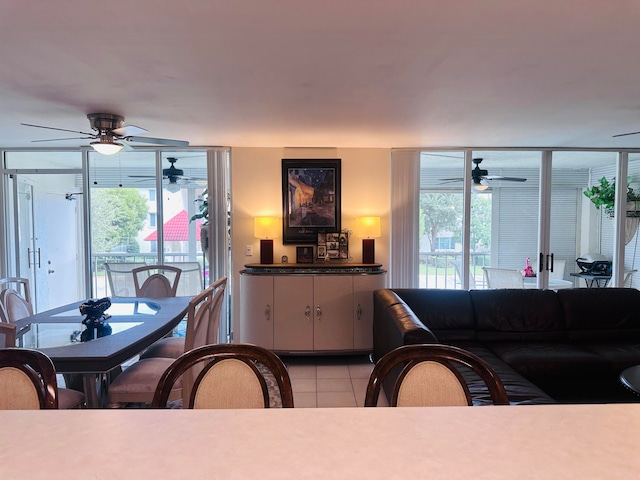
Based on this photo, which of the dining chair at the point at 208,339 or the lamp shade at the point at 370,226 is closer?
the dining chair at the point at 208,339

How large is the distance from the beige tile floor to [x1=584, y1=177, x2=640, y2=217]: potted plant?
3.66 meters

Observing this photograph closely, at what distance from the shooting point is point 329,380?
360cm

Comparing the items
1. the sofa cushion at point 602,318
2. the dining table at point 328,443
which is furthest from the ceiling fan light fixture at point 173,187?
the sofa cushion at point 602,318

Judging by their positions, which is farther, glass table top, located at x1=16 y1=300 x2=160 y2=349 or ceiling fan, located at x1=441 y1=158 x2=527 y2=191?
ceiling fan, located at x1=441 y1=158 x2=527 y2=191

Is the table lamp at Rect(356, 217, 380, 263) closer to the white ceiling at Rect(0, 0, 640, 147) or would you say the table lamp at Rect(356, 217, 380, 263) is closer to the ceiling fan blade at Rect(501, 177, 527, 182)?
the white ceiling at Rect(0, 0, 640, 147)

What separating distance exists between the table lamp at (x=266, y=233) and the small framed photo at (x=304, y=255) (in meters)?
0.33

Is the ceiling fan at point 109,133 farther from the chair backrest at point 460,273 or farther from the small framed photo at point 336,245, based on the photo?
the chair backrest at point 460,273

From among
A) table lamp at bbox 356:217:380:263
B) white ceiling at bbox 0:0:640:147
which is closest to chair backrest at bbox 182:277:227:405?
white ceiling at bbox 0:0:640:147

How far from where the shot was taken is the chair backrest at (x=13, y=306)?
2.86 m

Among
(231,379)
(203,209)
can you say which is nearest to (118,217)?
(203,209)

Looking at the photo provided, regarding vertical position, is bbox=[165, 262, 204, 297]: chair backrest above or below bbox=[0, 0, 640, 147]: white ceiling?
below

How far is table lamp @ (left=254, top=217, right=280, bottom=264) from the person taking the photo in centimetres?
436

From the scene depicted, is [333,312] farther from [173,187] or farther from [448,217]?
[173,187]

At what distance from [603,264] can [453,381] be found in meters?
4.87
